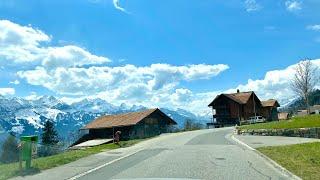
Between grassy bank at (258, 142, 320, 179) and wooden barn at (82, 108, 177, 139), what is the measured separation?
48.2 metres

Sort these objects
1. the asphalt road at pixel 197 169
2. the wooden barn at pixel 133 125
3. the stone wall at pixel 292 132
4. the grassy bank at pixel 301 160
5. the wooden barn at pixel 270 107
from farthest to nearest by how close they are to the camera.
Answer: the wooden barn at pixel 270 107 < the wooden barn at pixel 133 125 < the stone wall at pixel 292 132 < the asphalt road at pixel 197 169 < the grassy bank at pixel 301 160

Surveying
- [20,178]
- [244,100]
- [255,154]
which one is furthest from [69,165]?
[244,100]

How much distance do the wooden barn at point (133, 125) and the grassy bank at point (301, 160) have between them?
48171 millimetres

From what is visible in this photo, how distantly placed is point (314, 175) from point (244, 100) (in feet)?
300

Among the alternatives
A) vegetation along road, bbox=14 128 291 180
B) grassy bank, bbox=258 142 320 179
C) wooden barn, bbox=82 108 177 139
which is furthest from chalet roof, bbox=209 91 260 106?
vegetation along road, bbox=14 128 291 180

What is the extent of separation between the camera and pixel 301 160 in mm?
18250

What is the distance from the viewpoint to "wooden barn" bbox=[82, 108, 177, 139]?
7156 cm

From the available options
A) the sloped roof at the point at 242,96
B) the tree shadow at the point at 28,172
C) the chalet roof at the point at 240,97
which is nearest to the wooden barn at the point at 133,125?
the chalet roof at the point at 240,97

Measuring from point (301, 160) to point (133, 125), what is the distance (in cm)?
5318

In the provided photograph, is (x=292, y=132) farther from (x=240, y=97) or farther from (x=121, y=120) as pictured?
(x=240, y=97)

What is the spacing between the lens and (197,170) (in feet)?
54.8

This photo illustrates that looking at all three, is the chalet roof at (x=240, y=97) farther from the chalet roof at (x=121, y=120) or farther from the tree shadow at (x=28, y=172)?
the tree shadow at (x=28, y=172)

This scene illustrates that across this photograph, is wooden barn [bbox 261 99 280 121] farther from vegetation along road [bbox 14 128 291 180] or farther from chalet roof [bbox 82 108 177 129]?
vegetation along road [bbox 14 128 291 180]

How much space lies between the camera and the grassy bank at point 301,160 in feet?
49.6
